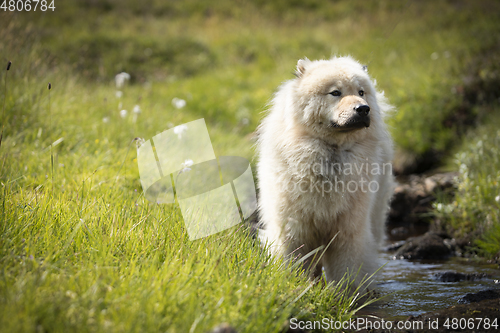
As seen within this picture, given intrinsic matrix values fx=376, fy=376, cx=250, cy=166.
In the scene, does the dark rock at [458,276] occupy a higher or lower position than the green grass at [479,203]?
lower

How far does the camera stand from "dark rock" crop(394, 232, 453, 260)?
14.3 ft

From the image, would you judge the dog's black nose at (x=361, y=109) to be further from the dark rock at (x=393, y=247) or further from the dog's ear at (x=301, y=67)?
the dark rock at (x=393, y=247)

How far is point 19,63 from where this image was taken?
5.78 metres

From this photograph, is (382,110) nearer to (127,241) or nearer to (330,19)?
(127,241)

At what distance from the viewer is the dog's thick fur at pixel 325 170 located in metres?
3.08

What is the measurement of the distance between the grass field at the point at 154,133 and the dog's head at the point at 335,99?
89cm

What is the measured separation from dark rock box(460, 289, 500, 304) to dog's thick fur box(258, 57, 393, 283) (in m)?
0.74

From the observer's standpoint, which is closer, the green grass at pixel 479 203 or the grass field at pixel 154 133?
the grass field at pixel 154 133

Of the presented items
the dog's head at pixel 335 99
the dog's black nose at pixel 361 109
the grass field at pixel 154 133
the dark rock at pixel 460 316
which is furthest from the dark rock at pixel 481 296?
the dog's black nose at pixel 361 109

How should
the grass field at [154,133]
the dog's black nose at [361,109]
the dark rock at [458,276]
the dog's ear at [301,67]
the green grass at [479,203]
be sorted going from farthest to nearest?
the green grass at [479,203] → the dark rock at [458,276] → the dog's ear at [301,67] → the dog's black nose at [361,109] → the grass field at [154,133]

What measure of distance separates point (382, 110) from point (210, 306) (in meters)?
2.42

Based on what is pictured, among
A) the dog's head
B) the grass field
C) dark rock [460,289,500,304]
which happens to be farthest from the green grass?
the dog's head

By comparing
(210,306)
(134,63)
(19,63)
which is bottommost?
(210,306)

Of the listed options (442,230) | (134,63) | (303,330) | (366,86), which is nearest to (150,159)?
(366,86)
